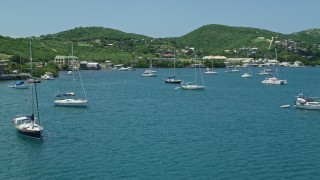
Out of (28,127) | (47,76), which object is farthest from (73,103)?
(47,76)

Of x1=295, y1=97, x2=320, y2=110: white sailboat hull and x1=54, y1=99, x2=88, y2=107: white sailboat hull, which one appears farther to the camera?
x1=54, y1=99, x2=88, y2=107: white sailboat hull

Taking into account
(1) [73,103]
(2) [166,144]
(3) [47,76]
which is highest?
(3) [47,76]

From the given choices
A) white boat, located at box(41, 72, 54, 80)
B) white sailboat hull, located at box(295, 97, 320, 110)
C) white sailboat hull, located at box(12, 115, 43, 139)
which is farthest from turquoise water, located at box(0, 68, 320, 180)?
white boat, located at box(41, 72, 54, 80)

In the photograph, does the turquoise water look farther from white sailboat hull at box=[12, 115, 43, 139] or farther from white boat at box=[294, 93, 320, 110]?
white boat at box=[294, 93, 320, 110]

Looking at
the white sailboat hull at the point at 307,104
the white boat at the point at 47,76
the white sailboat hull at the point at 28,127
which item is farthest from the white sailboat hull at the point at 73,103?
the white boat at the point at 47,76

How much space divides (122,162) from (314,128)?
23.2 meters

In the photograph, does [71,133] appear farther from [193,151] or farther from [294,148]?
[294,148]

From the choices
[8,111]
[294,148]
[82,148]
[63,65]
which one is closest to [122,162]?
[82,148]

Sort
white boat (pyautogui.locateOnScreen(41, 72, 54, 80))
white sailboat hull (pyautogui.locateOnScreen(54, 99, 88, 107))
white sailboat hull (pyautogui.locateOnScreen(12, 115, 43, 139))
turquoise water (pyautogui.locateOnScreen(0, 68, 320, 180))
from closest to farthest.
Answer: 1. turquoise water (pyautogui.locateOnScreen(0, 68, 320, 180))
2. white sailboat hull (pyautogui.locateOnScreen(12, 115, 43, 139))
3. white sailboat hull (pyautogui.locateOnScreen(54, 99, 88, 107))
4. white boat (pyautogui.locateOnScreen(41, 72, 54, 80))

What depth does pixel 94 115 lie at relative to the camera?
58.7m

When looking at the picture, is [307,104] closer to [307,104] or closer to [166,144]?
[307,104]

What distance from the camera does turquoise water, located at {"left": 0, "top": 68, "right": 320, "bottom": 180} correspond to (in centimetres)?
3155

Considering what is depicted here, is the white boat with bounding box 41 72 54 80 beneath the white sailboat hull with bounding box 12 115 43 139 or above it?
above

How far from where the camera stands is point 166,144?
3994 centimetres
